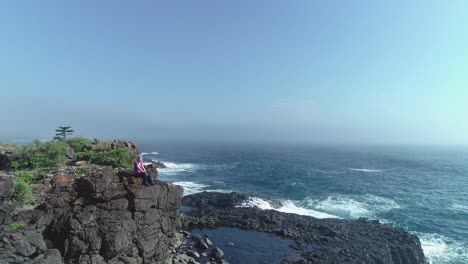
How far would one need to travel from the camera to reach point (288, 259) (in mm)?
27281

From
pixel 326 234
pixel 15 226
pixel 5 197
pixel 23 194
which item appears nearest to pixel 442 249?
pixel 326 234

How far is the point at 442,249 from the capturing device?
32.9m

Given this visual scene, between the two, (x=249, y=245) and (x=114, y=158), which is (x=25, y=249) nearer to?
(x=114, y=158)

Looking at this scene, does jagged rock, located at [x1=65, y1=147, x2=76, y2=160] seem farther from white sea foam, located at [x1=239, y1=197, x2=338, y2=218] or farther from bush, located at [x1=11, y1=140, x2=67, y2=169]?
white sea foam, located at [x1=239, y1=197, x2=338, y2=218]

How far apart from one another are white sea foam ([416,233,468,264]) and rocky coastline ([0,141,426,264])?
2212 millimetres

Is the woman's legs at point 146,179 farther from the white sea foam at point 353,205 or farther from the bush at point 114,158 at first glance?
the white sea foam at point 353,205

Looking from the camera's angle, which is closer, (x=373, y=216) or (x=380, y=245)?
(x=380, y=245)

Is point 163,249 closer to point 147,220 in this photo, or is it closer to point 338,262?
point 147,220

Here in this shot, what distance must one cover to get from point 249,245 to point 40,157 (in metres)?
21.9

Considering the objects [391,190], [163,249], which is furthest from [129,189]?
[391,190]

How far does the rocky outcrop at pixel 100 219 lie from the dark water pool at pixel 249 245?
7.84 m

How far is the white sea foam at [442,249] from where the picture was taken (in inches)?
1195

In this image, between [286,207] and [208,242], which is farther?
[286,207]

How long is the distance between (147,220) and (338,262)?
59.5 feet
